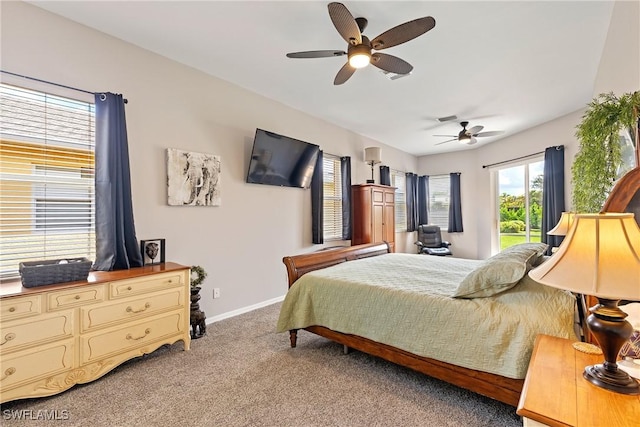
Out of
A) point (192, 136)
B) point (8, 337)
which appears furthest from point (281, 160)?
point (8, 337)

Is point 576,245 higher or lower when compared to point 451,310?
higher

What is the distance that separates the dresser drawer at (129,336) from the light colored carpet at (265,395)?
8.4 inches

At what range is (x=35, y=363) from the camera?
1.89m

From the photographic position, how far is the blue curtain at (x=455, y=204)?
698cm

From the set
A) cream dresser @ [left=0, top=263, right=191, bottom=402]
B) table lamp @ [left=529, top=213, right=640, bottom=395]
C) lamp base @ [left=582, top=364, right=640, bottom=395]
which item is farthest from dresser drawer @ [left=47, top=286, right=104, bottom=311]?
lamp base @ [left=582, top=364, right=640, bottom=395]

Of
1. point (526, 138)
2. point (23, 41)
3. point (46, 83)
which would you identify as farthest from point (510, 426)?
point (526, 138)

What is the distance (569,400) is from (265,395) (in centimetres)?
173

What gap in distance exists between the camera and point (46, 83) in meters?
2.33

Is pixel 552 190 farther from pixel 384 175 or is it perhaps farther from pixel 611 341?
pixel 611 341

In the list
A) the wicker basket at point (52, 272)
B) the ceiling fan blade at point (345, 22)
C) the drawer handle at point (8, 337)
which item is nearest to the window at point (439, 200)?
the ceiling fan blade at point (345, 22)

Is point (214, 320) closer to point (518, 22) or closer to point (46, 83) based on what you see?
point (46, 83)

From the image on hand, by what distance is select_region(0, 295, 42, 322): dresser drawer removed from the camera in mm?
1782

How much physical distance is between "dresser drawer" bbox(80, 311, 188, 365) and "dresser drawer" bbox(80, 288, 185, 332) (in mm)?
62

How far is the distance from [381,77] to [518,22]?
1322 millimetres
